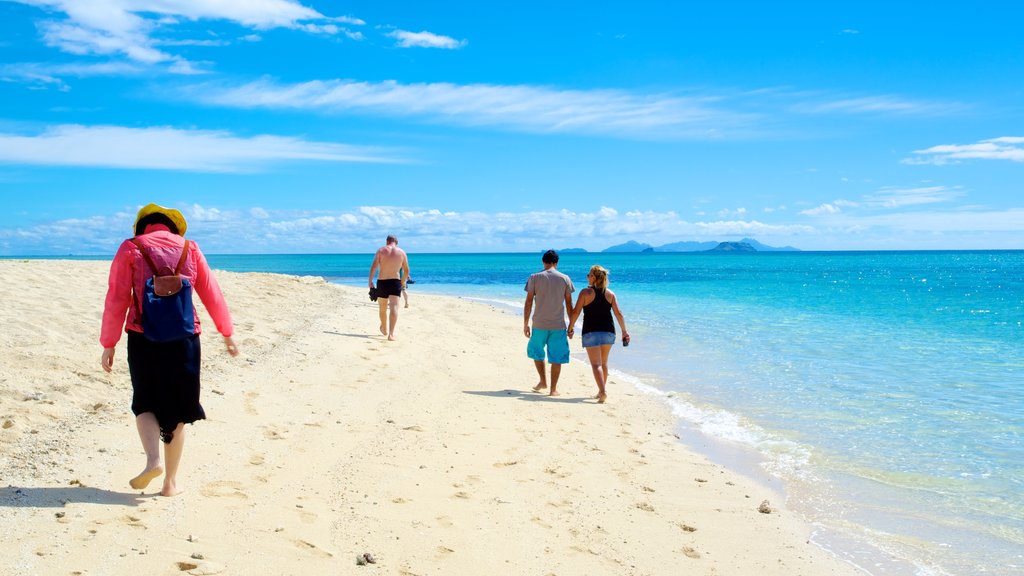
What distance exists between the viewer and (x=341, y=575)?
375cm

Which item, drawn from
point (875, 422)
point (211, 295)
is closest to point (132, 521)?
point (211, 295)

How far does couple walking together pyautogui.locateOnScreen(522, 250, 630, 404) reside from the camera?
9055 millimetres

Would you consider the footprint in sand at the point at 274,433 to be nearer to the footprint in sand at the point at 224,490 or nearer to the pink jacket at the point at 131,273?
the footprint in sand at the point at 224,490

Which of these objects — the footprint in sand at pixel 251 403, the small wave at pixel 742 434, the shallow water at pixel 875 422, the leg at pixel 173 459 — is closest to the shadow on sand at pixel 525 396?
the small wave at pixel 742 434

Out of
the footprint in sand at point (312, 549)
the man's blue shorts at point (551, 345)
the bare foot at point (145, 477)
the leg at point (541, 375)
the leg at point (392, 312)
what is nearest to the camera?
the footprint in sand at point (312, 549)

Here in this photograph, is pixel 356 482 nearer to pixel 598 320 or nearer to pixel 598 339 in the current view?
pixel 598 339

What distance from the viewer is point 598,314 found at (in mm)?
9117

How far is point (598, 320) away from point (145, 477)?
5856 millimetres

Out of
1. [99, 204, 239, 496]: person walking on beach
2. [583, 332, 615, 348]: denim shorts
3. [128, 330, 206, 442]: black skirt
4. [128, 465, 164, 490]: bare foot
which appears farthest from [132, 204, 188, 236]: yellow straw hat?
[583, 332, 615, 348]: denim shorts

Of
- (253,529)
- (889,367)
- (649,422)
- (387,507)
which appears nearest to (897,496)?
(649,422)

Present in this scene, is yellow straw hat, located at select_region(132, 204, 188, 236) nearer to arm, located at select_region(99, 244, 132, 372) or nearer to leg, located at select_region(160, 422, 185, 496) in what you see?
arm, located at select_region(99, 244, 132, 372)

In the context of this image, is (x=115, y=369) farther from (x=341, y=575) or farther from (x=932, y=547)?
(x=932, y=547)

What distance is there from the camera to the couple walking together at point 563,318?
29.7ft

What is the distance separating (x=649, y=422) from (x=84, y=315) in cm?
816
